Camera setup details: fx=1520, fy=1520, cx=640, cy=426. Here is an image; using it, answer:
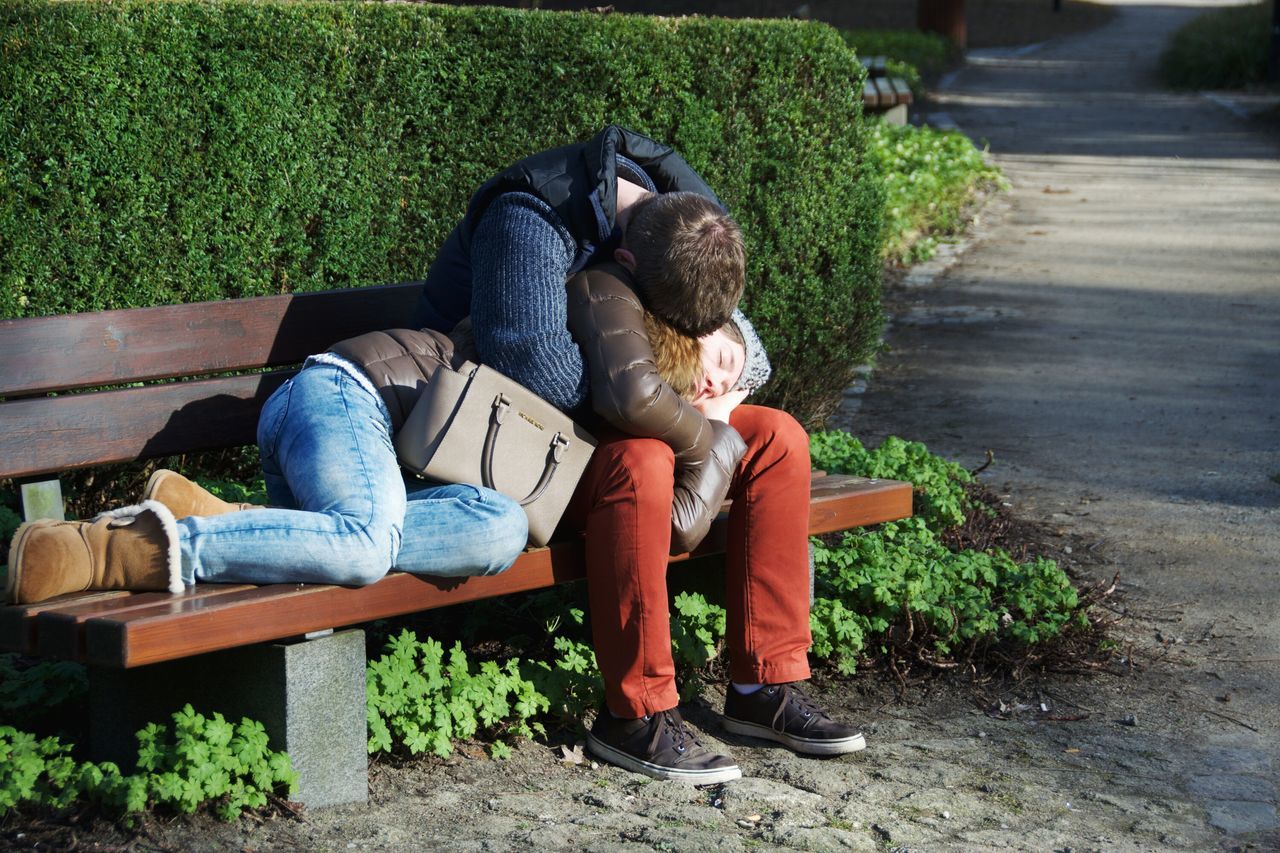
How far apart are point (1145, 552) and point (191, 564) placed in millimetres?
3316

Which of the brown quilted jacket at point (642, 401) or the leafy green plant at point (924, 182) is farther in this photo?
the leafy green plant at point (924, 182)

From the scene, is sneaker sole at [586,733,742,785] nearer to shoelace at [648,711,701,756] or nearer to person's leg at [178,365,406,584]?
shoelace at [648,711,701,756]

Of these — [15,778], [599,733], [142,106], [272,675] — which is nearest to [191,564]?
[272,675]

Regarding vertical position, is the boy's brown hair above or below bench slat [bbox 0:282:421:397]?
above

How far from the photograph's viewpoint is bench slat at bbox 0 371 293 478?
3.48 meters

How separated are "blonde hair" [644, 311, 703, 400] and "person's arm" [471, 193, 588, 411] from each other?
19 centimetres

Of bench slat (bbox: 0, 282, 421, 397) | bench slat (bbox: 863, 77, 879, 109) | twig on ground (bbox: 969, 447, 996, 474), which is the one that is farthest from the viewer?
bench slat (bbox: 863, 77, 879, 109)

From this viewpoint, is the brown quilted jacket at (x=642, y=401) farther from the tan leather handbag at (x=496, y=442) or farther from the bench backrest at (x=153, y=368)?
the bench backrest at (x=153, y=368)

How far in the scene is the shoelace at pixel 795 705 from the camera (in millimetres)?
3566

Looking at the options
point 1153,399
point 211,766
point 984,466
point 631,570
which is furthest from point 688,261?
point 1153,399

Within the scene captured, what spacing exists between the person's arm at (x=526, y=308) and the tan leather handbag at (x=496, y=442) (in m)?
0.06

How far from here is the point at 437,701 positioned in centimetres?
337

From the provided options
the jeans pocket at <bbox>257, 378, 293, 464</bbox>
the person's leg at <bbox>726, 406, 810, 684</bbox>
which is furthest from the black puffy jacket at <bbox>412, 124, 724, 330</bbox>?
the person's leg at <bbox>726, 406, 810, 684</bbox>

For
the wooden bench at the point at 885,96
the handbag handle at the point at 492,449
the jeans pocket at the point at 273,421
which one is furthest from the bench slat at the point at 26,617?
the wooden bench at the point at 885,96
